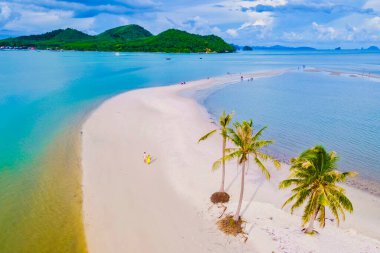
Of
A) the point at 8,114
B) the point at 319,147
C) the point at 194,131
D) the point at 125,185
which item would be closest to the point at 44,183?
the point at 125,185

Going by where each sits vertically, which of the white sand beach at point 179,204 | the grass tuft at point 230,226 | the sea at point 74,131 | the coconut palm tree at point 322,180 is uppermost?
the coconut palm tree at point 322,180

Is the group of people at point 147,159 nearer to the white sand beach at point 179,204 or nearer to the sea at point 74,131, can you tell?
the white sand beach at point 179,204

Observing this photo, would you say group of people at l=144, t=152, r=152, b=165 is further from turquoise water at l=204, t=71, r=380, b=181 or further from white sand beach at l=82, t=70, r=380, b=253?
turquoise water at l=204, t=71, r=380, b=181

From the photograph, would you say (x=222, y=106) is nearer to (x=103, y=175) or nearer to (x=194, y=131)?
(x=194, y=131)

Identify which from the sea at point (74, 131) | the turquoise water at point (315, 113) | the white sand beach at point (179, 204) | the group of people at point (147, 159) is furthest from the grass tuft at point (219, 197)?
the turquoise water at point (315, 113)

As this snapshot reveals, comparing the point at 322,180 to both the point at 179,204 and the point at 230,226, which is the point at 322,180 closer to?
the point at 230,226

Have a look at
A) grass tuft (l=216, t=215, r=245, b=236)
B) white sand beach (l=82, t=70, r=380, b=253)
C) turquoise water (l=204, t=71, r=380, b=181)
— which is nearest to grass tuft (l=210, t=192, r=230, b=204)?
white sand beach (l=82, t=70, r=380, b=253)

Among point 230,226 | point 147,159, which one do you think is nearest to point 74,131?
point 147,159
